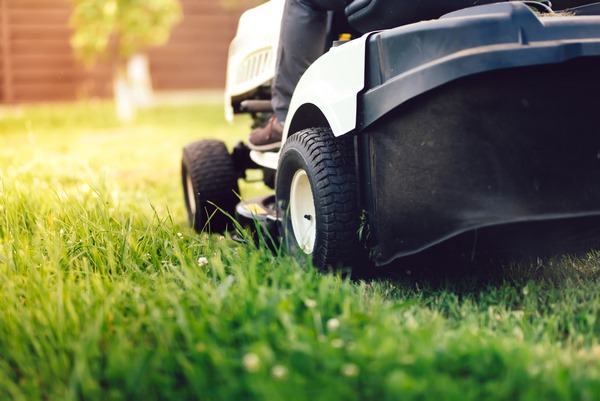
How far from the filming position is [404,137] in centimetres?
225

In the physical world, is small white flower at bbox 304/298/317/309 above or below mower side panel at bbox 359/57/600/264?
below

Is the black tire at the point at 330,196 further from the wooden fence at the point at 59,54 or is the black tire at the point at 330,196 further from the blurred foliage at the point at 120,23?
the wooden fence at the point at 59,54

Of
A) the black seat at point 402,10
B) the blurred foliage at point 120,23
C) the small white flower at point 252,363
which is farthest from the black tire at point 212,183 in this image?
the blurred foliage at point 120,23

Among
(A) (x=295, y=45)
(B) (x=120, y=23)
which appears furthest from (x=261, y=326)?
(B) (x=120, y=23)

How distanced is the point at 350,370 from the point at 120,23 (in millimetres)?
8674

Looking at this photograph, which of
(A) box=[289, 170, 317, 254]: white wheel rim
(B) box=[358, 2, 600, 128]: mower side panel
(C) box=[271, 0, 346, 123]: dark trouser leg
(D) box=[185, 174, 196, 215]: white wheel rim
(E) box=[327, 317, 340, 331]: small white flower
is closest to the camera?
(E) box=[327, 317, 340, 331]: small white flower

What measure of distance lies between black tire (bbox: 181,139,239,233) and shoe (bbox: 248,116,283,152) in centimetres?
18

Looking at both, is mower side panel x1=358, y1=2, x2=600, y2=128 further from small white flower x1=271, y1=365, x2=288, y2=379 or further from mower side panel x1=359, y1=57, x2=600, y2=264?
small white flower x1=271, y1=365, x2=288, y2=379

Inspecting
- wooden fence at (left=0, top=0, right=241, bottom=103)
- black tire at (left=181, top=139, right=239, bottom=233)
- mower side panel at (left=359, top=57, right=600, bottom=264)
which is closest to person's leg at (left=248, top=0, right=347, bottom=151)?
black tire at (left=181, top=139, right=239, bottom=233)

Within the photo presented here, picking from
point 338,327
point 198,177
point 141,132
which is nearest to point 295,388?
point 338,327

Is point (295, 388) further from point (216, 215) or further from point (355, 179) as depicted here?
point (216, 215)

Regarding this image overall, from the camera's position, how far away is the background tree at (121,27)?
9.55 metres

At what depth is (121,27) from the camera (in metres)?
9.80

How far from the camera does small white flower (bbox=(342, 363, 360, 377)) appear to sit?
1.67 metres
